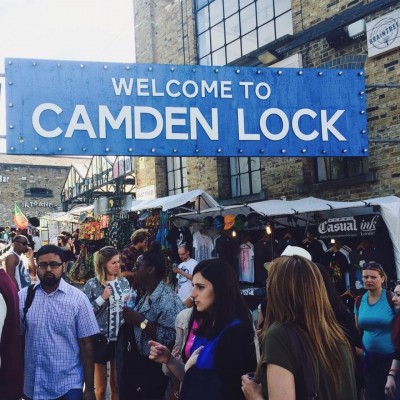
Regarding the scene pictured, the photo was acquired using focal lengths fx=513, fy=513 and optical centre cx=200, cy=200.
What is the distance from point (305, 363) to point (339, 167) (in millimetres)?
7921

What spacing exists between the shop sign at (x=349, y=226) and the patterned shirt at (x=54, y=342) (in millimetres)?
4904

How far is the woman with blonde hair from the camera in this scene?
2.12 metres

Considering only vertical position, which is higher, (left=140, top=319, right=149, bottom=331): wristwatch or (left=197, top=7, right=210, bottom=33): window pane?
(left=197, top=7, right=210, bottom=33): window pane

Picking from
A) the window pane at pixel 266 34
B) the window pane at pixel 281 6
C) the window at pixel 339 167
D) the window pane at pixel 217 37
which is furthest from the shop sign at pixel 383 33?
the window pane at pixel 217 37

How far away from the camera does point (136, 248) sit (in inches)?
336

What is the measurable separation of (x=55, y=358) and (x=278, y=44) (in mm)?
8784

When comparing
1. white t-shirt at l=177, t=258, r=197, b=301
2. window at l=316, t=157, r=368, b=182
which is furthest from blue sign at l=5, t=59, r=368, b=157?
white t-shirt at l=177, t=258, r=197, b=301

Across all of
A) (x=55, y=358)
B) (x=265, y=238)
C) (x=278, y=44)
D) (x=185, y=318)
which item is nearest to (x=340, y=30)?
(x=278, y=44)

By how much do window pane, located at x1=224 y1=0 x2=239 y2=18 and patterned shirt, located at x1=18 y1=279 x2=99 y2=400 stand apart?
10.2 m

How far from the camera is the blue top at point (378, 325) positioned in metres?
4.80

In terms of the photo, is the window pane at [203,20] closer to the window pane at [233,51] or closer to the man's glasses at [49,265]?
the window pane at [233,51]

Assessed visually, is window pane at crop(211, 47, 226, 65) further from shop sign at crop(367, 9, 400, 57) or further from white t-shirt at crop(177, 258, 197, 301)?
white t-shirt at crop(177, 258, 197, 301)

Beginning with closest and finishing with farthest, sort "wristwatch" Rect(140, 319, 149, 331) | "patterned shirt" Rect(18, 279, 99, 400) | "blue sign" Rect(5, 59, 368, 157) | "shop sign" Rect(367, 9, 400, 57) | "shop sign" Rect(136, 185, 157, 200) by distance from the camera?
"patterned shirt" Rect(18, 279, 99, 400), "wristwatch" Rect(140, 319, 149, 331), "blue sign" Rect(5, 59, 368, 157), "shop sign" Rect(367, 9, 400, 57), "shop sign" Rect(136, 185, 157, 200)

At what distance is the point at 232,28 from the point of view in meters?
12.4
